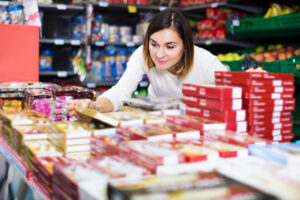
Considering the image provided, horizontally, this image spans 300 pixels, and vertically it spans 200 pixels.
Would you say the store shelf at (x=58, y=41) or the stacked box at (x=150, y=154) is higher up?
the store shelf at (x=58, y=41)

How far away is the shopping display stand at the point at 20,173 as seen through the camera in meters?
1.41

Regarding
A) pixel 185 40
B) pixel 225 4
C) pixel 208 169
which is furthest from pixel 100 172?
pixel 225 4

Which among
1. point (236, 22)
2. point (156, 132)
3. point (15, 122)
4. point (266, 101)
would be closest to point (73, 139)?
point (156, 132)

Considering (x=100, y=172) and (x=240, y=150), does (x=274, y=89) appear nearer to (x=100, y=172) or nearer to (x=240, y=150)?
(x=240, y=150)

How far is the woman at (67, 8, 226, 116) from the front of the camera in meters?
2.28

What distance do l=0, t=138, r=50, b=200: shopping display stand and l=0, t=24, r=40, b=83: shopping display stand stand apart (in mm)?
1370

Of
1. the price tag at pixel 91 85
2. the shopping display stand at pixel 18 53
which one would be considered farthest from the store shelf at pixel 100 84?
the shopping display stand at pixel 18 53

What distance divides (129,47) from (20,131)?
4.46m

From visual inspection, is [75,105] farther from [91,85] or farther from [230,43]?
[230,43]

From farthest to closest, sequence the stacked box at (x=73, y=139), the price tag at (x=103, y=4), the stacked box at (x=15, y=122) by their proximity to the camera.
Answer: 1. the price tag at (x=103, y=4)
2. the stacked box at (x=15, y=122)
3. the stacked box at (x=73, y=139)

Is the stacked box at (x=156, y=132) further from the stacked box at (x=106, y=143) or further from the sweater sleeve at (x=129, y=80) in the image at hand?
the sweater sleeve at (x=129, y=80)

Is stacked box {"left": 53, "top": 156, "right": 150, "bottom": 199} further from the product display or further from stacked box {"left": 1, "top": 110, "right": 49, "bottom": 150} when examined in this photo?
stacked box {"left": 1, "top": 110, "right": 49, "bottom": 150}

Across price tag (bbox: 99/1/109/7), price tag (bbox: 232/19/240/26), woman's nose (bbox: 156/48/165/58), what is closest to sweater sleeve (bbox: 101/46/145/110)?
woman's nose (bbox: 156/48/165/58)

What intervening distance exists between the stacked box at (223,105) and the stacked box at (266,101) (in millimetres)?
75
